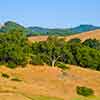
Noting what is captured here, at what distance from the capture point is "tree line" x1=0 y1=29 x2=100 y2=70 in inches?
3725

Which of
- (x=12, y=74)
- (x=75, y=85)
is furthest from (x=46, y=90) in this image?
(x=12, y=74)

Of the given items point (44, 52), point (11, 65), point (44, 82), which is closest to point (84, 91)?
point (44, 82)

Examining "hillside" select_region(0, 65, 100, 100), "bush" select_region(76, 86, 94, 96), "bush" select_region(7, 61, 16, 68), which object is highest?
"bush" select_region(7, 61, 16, 68)

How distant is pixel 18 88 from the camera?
67688 millimetres

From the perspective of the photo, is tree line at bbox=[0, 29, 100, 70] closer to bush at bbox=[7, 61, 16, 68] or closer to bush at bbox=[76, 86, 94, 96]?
bush at bbox=[7, 61, 16, 68]

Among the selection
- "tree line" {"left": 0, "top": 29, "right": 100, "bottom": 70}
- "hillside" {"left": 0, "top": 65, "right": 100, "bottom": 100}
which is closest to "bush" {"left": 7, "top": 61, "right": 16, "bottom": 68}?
"hillside" {"left": 0, "top": 65, "right": 100, "bottom": 100}

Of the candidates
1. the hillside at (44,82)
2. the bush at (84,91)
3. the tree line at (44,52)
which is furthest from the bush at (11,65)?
the bush at (84,91)

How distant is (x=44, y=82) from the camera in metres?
80.1

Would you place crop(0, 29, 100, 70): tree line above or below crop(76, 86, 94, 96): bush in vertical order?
above

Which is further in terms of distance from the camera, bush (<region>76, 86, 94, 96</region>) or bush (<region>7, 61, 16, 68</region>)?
bush (<region>7, 61, 16, 68</region>)

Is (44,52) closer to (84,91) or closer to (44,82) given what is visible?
(44,82)

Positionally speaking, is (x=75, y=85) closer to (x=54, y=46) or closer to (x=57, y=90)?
(x=57, y=90)

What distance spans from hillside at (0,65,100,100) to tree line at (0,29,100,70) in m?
4.32

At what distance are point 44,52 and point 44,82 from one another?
27.2 m
